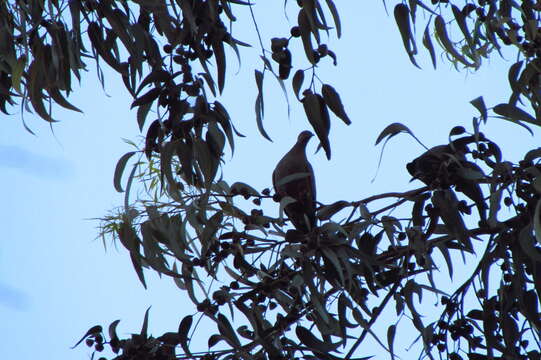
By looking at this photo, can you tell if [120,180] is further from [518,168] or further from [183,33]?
[518,168]

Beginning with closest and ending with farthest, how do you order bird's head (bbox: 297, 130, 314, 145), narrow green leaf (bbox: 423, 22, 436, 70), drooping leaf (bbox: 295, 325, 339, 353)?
drooping leaf (bbox: 295, 325, 339, 353) → narrow green leaf (bbox: 423, 22, 436, 70) → bird's head (bbox: 297, 130, 314, 145)

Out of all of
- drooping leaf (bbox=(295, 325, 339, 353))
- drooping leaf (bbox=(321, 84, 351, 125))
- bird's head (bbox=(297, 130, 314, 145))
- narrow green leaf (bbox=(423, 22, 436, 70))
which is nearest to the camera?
drooping leaf (bbox=(321, 84, 351, 125))

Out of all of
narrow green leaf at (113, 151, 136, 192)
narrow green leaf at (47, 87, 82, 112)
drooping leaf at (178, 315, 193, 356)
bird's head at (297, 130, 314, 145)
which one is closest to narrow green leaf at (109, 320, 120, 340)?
drooping leaf at (178, 315, 193, 356)

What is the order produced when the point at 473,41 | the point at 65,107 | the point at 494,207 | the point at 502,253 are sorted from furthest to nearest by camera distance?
the point at 473,41 → the point at 65,107 → the point at 502,253 → the point at 494,207

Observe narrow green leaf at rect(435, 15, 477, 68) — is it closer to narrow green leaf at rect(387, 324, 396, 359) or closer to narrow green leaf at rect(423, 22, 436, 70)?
narrow green leaf at rect(423, 22, 436, 70)

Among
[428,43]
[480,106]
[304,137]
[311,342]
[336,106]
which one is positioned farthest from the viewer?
[304,137]

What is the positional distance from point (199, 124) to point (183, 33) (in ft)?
0.53

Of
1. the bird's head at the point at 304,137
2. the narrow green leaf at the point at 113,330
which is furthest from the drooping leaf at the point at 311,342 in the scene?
the bird's head at the point at 304,137

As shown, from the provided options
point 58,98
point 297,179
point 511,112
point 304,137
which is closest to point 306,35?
point 511,112

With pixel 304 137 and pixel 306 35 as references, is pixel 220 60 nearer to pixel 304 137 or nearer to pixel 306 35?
pixel 306 35

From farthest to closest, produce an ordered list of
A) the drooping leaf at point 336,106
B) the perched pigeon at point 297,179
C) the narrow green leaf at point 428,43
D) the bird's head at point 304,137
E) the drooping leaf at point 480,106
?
the bird's head at point 304,137, the perched pigeon at point 297,179, the narrow green leaf at point 428,43, the drooping leaf at point 336,106, the drooping leaf at point 480,106

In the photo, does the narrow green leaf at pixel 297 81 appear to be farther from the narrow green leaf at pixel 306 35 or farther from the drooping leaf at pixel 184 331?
the drooping leaf at pixel 184 331

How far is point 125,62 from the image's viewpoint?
4.99ft

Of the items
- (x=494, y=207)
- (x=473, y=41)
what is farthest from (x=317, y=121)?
(x=473, y=41)
